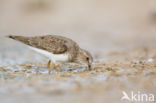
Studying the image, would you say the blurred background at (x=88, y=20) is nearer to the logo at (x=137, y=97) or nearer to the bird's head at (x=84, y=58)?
the bird's head at (x=84, y=58)

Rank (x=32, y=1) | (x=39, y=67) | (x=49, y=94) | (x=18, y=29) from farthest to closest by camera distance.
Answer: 1. (x=32, y=1)
2. (x=18, y=29)
3. (x=39, y=67)
4. (x=49, y=94)

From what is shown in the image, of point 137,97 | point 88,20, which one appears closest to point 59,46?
point 137,97

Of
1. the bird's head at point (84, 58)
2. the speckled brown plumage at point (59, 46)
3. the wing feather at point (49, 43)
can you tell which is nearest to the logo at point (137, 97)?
the bird's head at point (84, 58)

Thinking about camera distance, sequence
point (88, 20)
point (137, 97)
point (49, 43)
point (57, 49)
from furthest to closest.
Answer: point (88, 20), point (49, 43), point (57, 49), point (137, 97)

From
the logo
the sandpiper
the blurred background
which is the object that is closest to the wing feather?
the sandpiper

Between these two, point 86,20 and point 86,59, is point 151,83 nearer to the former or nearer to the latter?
point 86,59

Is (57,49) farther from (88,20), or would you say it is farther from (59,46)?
(88,20)

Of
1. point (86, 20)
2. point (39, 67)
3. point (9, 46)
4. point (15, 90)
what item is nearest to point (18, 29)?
point (86, 20)
